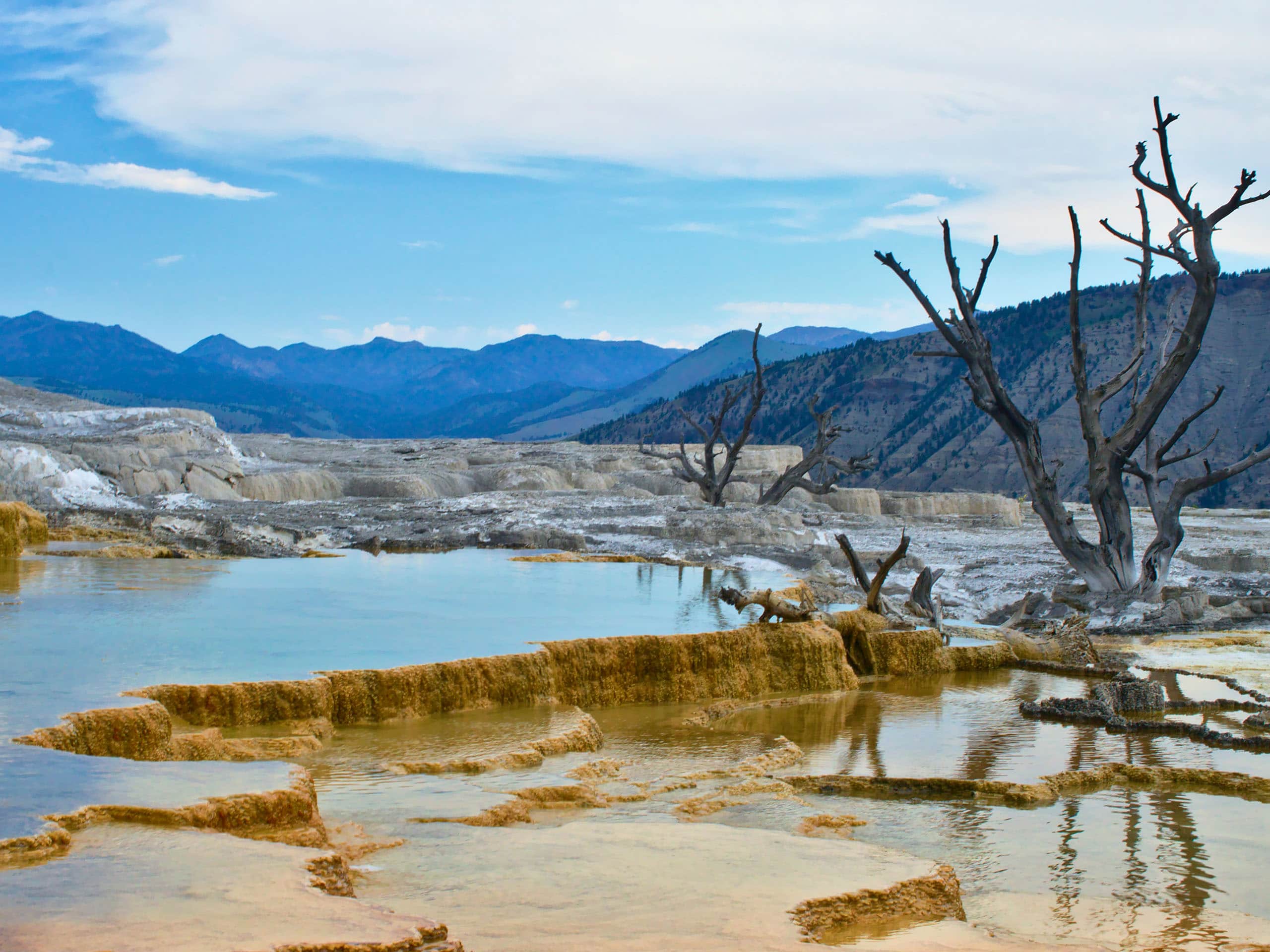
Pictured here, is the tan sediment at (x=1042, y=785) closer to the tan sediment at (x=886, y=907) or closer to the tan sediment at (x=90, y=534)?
the tan sediment at (x=886, y=907)

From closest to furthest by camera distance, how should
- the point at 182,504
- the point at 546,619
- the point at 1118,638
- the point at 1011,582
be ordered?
the point at 546,619
the point at 1118,638
the point at 1011,582
the point at 182,504

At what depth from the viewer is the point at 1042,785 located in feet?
24.7

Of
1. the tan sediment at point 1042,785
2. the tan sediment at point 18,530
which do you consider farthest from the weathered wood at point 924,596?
the tan sediment at point 18,530

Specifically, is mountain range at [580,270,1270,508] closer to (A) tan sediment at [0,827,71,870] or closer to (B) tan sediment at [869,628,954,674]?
(B) tan sediment at [869,628,954,674]

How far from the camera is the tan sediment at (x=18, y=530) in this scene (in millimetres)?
14078

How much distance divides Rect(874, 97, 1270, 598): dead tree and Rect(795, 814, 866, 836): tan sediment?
35.0 ft

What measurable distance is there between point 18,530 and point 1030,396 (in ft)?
255

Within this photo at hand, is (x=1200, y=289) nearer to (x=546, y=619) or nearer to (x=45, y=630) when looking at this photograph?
(x=546, y=619)

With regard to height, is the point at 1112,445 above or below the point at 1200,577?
above

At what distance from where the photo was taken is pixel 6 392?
37.8m

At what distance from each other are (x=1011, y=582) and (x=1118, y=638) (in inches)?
150

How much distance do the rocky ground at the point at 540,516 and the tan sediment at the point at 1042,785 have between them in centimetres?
756

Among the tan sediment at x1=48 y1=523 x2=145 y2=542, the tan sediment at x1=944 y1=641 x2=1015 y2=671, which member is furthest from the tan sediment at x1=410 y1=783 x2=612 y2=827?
the tan sediment at x1=48 y1=523 x2=145 y2=542

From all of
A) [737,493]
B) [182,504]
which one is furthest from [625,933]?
[737,493]
